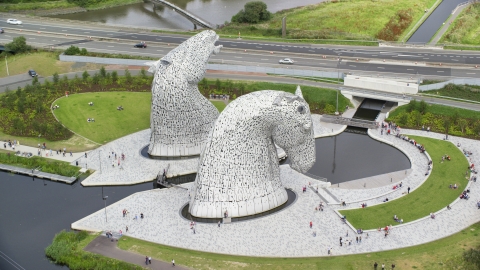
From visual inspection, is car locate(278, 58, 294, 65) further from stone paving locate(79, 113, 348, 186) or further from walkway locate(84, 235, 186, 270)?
walkway locate(84, 235, 186, 270)

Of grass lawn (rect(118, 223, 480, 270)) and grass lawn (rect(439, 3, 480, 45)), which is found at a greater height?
grass lawn (rect(439, 3, 480, 45))

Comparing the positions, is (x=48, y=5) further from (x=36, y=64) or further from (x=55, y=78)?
(x=55, y=78)

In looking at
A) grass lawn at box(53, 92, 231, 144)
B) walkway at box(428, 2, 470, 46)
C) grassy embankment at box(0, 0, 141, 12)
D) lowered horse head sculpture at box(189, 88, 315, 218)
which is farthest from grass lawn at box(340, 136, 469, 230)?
grassy embankment at box(0, 0, 141, 12)

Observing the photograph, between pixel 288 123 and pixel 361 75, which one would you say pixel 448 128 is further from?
pixel 288 123

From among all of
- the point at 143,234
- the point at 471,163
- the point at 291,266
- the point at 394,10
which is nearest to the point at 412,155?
the point at 471,163

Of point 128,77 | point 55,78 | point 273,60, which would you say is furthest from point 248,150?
point 273,60
